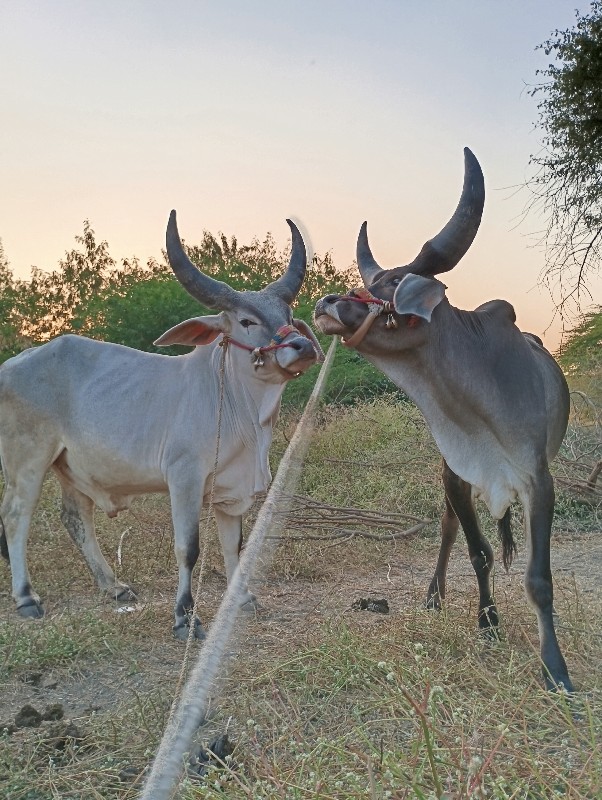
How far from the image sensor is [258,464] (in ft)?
15.0

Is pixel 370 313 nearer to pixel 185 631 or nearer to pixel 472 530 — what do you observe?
pixel 472 530

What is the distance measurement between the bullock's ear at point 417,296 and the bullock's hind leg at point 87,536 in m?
2.73

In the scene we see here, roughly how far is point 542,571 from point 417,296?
102cm

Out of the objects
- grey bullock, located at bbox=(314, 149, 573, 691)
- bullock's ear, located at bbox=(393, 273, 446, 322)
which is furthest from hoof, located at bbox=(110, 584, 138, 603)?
bullock's ear, located at bbox=(393, 273, 446, 322)

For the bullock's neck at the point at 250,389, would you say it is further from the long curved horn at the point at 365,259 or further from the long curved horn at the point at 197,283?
the long curved horn at the point at 365,259

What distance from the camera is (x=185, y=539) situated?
4.43 meters

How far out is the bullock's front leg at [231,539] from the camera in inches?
188

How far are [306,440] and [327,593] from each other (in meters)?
3.98

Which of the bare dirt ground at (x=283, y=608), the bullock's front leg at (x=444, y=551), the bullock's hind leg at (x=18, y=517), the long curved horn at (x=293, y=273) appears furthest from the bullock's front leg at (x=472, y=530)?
the bullock's hind leg at (x=18, y=517)

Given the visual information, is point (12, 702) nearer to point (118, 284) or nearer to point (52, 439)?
point (52, 439)

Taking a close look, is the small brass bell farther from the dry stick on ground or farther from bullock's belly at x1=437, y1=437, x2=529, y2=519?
the dry stick on ground

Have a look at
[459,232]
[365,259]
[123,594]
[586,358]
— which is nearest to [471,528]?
[365,259]

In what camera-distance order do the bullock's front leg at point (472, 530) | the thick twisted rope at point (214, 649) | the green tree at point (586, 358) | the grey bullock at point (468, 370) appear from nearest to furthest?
the thick twisted rope at point (214, 649) → the grey bullock at point (468, 370) → the bullock's front leg at point (472, 530) → the green tree at point (586, 358)

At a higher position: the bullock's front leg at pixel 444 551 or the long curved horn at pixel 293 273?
the long curved horn at pixel 293 273
